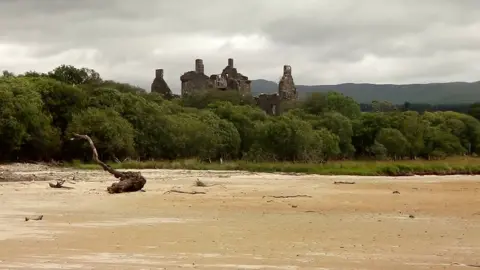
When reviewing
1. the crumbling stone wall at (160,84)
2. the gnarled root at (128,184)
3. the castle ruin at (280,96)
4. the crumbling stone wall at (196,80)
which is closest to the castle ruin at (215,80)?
the crumbling stone wall at (196,80)

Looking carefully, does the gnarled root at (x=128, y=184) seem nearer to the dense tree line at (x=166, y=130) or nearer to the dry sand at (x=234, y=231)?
the dry sand at (x=234, y=231)

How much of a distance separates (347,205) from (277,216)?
4.12 meters

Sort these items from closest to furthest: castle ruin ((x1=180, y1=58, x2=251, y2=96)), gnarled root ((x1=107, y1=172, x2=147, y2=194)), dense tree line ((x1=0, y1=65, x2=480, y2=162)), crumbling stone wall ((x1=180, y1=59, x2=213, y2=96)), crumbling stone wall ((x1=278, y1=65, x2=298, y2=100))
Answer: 1. gnarled root ((x1=107, y1=172, x2=147, y2=194))
2. dense tree line ((x1=0, y1=65, x2=480, y2=162))
3. crumbling stone wall ((x1=278, y1=65, x2=298, y2=100))
4. castle ruin ((x1=180, y1=58, x2=251, y2=96))
5. crumbling stone wall ((x1=180, y1=59, x2=213, y2=96))

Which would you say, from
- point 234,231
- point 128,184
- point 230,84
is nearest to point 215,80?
point 230,84

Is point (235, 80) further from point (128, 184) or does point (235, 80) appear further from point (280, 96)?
point (128, 184)

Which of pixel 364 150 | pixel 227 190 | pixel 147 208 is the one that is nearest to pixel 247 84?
pixel 364 150

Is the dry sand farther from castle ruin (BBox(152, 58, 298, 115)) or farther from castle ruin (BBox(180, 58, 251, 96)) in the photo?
castle ruin (BBox(180, 58, 251, 96))

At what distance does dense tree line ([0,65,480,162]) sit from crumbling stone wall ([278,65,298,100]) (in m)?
20.5

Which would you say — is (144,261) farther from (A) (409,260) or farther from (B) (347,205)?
(B) (347,205)

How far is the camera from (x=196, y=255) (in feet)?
36.6

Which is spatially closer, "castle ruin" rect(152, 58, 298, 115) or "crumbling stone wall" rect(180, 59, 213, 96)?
"castle ruin" rect(152, 58, 298, 115)

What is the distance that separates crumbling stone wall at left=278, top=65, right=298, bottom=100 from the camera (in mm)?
104375

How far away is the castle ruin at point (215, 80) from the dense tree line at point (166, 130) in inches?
1044

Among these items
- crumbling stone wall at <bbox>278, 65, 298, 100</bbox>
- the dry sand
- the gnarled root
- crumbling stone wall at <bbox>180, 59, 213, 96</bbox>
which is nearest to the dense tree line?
crumbling stone wall at <bbox>278, 65, 298, 100</bbox>
